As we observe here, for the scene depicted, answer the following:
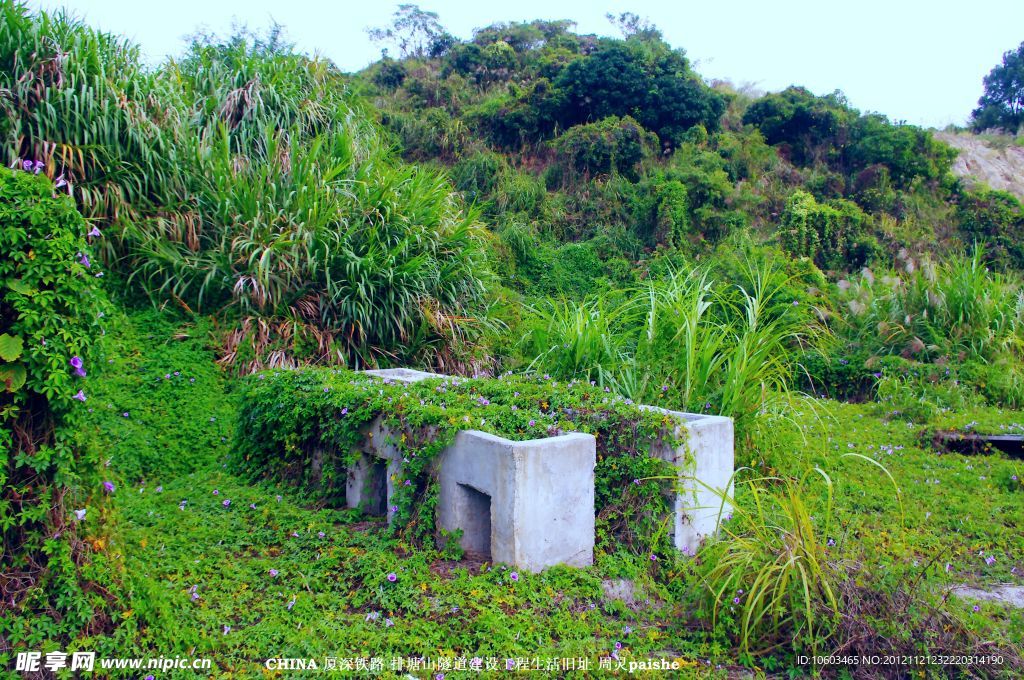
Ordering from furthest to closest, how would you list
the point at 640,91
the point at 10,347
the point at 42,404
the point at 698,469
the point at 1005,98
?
the point at 1005,98 → the point at 640,91 → the point at 698,469 → the point at 42,404 → the point at 10,347

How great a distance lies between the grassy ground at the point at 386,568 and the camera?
8.84ft

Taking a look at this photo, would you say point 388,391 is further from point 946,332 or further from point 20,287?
point 946,332

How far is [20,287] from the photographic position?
239cm

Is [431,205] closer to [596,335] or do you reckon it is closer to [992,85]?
[596,335]

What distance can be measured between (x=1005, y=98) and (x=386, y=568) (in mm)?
28469

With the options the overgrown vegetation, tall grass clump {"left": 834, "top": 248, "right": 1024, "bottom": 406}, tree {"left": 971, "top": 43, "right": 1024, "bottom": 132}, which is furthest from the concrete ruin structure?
tree {"left": 971, "top": 43, "right": 1024, "bottom": 132}

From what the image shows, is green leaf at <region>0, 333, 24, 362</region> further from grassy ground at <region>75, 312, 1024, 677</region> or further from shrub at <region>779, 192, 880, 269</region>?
shrub at <region>779, 192, 880, 269</region>

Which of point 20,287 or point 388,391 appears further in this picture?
point 388,391

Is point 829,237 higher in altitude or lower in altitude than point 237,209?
higher

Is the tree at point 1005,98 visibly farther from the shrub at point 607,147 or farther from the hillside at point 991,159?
the shrub at point 607,147

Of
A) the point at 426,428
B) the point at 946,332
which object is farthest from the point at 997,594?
the point at 946,332

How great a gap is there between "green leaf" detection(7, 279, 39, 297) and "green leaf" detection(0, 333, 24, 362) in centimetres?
15

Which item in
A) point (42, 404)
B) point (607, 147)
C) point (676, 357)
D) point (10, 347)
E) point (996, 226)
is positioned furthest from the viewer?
point (607, 147)

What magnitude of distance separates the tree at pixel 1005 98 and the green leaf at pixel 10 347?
92.2 feet
